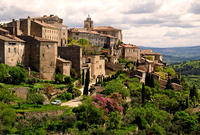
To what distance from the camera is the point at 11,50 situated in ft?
155

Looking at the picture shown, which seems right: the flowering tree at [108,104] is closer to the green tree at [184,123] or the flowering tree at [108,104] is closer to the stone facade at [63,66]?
the green tree at [184,123]

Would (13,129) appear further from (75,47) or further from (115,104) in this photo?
(75,47)

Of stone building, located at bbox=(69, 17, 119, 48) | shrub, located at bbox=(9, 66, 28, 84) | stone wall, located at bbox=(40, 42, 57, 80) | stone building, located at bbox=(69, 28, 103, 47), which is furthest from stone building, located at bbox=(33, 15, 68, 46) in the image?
shrub, located at bbox=(9, 66, 28, 84)

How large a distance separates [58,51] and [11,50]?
11.9 meters

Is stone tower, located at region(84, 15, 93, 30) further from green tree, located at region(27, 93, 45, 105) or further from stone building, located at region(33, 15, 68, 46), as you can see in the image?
green tree, located at region(27, 93, 45, 105)

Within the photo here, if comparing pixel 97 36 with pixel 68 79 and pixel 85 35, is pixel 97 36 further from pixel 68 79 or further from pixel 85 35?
pixel 68 79

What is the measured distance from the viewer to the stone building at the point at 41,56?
50.5 m

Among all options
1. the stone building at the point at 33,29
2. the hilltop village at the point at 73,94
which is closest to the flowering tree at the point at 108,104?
the hilltop village at the point at 73,94

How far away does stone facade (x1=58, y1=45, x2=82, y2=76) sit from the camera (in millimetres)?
56250

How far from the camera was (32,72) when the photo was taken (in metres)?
50.0

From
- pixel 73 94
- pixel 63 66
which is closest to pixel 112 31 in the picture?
pixel 63 66

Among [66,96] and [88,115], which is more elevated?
[66,96]

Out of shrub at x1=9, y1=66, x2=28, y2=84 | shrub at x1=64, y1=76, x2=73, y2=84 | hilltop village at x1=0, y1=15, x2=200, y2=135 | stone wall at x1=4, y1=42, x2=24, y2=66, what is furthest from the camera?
shrub at x1=64, y1=76, x2=73, y2=84

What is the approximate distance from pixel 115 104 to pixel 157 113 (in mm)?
7714
